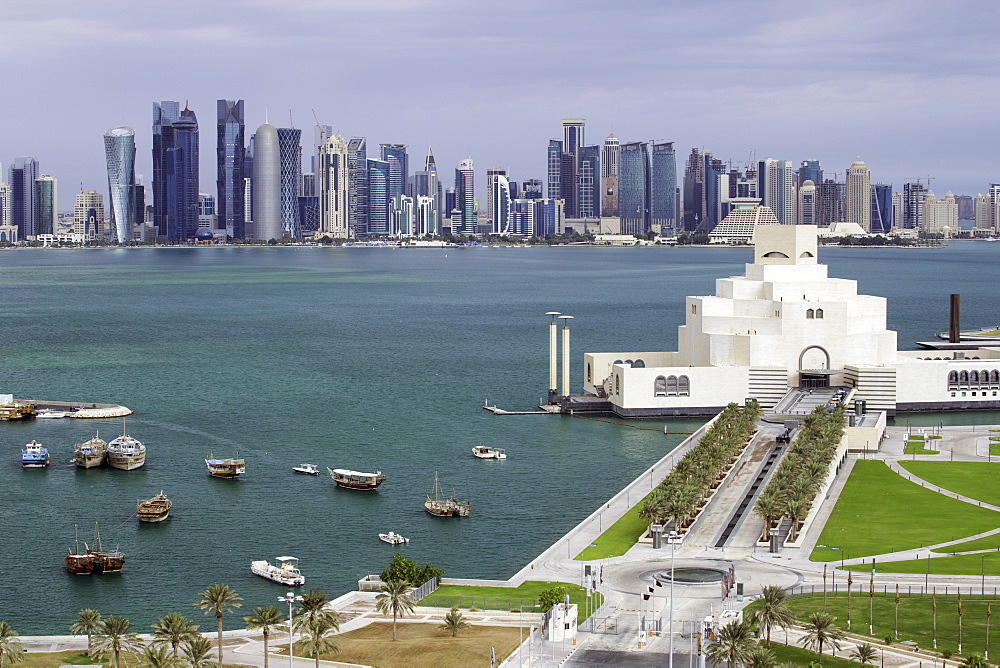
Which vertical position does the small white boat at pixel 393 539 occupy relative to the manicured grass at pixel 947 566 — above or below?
below

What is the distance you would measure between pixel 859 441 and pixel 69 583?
36323 mm

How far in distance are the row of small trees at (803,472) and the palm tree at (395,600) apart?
1372 cm

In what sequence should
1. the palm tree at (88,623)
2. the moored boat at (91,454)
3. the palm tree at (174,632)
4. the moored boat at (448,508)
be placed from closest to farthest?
1. the palm tree at (174,632)
2. the palm tree at (88,623)
3. the moored boat at (448,508)
4. the moored boat at (91,454)

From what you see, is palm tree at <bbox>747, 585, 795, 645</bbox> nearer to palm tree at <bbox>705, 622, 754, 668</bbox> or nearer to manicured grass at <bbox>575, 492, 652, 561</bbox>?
palm tree at <bbox>705, 622, 754, 668</bbox>

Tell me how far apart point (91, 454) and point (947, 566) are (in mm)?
38355

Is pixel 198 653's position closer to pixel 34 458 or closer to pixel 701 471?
pixel 701 471

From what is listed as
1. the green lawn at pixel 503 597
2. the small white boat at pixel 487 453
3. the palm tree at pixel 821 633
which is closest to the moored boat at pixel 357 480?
the small white boat at pixel 487 453

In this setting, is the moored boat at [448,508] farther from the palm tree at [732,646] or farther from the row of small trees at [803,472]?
the palm tree at [732,646]

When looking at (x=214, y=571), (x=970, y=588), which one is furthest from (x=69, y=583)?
(x=970, y=588)

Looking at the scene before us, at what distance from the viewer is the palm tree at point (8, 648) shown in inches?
1406

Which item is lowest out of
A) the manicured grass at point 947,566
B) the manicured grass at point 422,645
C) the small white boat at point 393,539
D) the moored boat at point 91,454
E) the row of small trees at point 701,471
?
the manicured grass at point 422,645

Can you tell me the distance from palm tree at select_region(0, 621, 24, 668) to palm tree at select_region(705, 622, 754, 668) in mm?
16905

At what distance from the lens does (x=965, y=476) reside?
6088 centimetres

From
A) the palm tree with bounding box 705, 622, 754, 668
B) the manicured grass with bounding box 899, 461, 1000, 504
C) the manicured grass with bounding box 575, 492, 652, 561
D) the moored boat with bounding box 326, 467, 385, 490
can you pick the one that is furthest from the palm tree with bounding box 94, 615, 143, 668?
the manicured grass with bounding box 899, 461, 1000, 504
